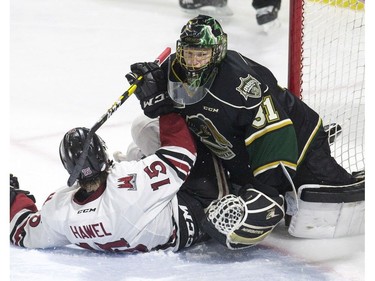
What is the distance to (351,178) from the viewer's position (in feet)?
9.39

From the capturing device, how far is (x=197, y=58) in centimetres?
254

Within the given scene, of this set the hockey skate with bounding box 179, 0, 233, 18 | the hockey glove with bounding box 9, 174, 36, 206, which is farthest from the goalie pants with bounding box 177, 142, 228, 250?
the hockey skate with bounding box 179, 0, 233, 18

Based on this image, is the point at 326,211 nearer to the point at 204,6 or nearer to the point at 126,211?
the point at 126,211

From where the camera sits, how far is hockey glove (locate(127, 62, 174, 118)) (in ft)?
8.66

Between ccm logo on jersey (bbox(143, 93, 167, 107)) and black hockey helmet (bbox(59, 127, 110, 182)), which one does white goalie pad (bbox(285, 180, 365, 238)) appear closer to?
ccm logo on jersey (bbox(143, 93, 167, 107))

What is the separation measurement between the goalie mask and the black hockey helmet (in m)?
0.29

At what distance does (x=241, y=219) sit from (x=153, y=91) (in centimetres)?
45

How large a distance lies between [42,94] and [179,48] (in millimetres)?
1464

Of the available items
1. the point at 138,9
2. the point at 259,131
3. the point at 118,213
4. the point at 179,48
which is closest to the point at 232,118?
the point at 259,131

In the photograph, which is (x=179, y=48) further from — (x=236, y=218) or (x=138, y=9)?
(x=138, y=9)

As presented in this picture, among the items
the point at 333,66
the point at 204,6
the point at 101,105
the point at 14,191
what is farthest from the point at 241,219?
the point at 204,6

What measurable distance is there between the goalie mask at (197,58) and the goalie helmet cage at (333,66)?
564 millimetres

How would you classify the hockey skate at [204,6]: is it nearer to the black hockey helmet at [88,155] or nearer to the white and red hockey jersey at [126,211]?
the white and red hockey jersey at [126,211]

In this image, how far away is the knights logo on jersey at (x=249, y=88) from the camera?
257 cm
